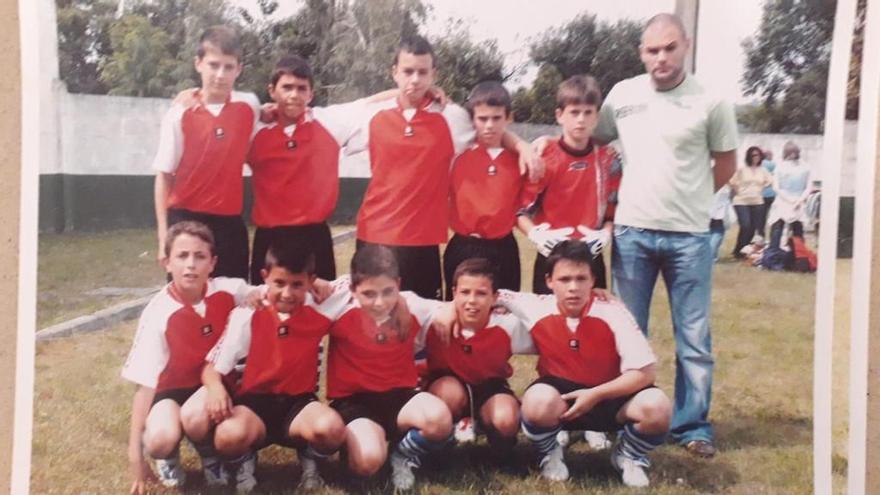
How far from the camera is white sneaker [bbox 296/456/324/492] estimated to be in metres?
1.58

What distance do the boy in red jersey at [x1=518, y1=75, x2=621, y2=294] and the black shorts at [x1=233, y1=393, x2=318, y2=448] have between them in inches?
19.1

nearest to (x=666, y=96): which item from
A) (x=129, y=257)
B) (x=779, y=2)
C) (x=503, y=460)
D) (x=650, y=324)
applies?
(x=779, y=2)

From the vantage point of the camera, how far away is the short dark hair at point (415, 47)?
157 cm

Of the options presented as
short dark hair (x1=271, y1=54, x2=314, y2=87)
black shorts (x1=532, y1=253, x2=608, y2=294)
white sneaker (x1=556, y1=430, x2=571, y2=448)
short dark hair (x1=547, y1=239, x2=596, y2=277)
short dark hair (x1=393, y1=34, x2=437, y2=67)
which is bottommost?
white sneaker (x1=556, y1=430, x2=571, y2=448)

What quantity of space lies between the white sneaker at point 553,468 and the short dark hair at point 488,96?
24.5 inches

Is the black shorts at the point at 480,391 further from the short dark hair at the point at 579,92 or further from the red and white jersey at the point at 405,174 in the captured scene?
the short dark hair at the point at 579,92

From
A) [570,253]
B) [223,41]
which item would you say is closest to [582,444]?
[570,253]

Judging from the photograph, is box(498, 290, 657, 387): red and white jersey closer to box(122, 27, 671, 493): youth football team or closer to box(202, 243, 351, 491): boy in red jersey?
box(122, 27, 671, 493): youth football team

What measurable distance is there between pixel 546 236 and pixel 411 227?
0.24 m

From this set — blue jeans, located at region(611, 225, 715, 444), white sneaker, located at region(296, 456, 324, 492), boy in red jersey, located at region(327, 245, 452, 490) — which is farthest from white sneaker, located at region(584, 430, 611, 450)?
white sneaker, located at region(296, 456, 324, 492)

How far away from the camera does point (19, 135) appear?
60.5 inches

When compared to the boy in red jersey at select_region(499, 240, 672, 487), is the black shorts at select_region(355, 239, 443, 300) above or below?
above

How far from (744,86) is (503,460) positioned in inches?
31.4

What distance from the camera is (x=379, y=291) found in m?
1.58
